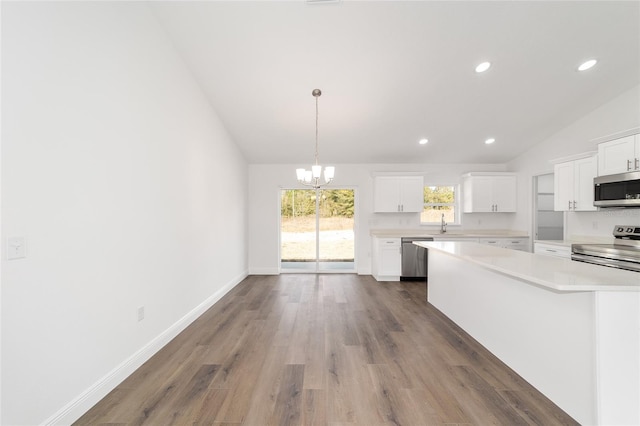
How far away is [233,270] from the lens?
4.90 m

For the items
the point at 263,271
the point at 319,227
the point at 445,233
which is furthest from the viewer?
the point at 319,227

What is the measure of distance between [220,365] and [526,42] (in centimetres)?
459

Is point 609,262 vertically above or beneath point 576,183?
beneath

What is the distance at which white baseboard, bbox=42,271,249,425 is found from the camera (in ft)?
5.47

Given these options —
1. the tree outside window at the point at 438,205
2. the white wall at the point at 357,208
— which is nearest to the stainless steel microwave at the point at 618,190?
the white wall at the point at 357,208

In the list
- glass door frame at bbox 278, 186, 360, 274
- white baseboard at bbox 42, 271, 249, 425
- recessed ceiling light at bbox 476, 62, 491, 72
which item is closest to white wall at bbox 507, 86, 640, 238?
recessed ceiling light at bbox 476, 62, 491, 72

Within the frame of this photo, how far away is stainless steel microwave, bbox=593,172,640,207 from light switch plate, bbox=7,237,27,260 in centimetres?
558

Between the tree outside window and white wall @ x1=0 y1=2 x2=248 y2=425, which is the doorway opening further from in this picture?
white wall @ x1=0 y1=2 x2=248 y2=425

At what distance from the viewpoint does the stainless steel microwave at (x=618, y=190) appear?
125 inches

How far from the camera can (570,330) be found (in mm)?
1778

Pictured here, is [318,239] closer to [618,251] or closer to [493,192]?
[493,192]

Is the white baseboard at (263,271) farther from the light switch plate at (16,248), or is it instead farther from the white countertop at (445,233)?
the light switch plate at (16,248)

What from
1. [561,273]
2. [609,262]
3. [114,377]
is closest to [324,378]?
[114,377]

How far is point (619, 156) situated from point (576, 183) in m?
0.69
